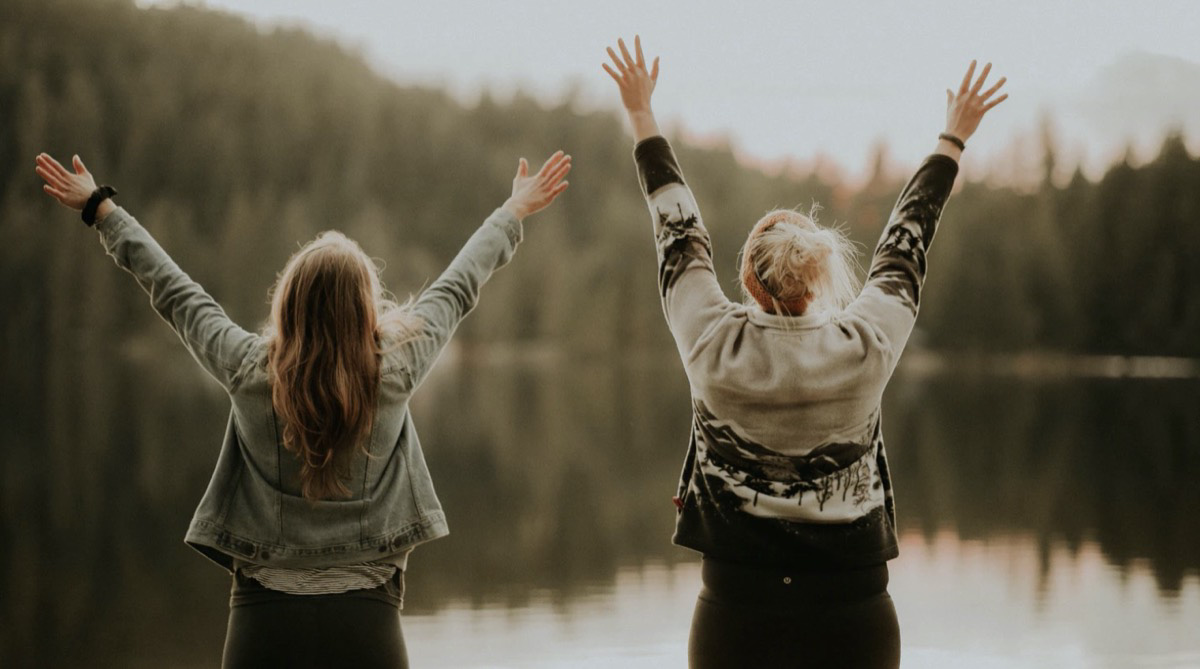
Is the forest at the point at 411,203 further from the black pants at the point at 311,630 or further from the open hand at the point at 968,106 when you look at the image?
the open hand at the point at 968,106

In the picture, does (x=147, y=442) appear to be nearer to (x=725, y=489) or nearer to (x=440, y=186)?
(x=725, y=489)

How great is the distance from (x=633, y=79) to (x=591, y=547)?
10.6m

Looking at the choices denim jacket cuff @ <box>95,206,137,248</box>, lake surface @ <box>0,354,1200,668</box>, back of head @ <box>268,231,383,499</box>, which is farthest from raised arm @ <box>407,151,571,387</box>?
lake surface @ <box>0,354,1200,668</box>

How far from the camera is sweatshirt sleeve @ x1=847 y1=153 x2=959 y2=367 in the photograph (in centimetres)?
261

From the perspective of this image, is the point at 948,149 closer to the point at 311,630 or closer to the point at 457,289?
the point at 457,289

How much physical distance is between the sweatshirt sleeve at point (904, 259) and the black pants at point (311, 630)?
1.19 m

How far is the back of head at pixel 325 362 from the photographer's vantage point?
2416 mm

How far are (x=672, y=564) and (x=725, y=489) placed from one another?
31.9 ft

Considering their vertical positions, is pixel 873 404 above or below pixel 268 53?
below

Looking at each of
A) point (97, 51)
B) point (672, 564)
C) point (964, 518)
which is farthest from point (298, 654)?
point (97, 51)

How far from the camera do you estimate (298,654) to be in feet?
7.84

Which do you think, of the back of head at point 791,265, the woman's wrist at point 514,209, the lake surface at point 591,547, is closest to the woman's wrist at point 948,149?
the back of head at point 791,265

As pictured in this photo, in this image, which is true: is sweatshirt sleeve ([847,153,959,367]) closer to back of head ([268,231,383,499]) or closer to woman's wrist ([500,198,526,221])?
woman's wrist ([500,198,526,221])

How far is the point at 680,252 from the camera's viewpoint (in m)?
2.64
